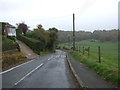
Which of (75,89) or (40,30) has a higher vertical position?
(40,30)

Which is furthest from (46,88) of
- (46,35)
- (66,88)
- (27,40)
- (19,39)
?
(46,35)

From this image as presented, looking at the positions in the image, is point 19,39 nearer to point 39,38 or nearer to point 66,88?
point 39,38

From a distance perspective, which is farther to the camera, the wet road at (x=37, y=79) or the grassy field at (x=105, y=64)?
the grassy field at (x=105, y=64)

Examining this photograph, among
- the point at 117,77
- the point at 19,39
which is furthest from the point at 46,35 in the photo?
the point at 117,77

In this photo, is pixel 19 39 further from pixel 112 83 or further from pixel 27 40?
pixel 112 83

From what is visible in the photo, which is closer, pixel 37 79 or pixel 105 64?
pixel 37 79

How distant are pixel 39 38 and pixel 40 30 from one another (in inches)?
181

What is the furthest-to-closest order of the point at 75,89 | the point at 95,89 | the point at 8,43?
the point at 8,43
the point at 75,89
the point at 95,89

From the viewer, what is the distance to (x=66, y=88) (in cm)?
1102

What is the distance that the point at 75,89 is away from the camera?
10.8 metres

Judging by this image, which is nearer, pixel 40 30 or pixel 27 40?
pixel 27 40

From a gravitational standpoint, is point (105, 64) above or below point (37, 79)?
above

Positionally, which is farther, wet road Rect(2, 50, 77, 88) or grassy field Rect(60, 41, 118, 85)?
grassy field Rect(60, 41, 118, 85)

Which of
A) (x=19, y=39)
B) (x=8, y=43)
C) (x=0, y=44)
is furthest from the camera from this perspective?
(x=19, y=39)
